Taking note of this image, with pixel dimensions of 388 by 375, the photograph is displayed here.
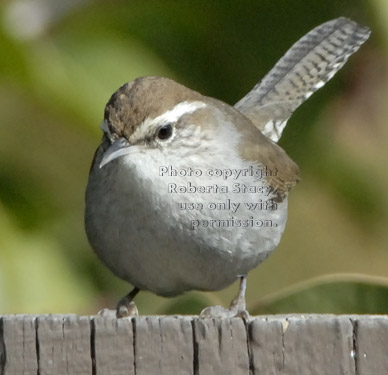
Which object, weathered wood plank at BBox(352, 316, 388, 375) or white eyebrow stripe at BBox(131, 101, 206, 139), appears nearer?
weathered wood plank at BBox(352, 316, 388, 375)

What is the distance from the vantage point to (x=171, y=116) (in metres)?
3.95

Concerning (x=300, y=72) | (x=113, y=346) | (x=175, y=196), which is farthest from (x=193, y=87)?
(x=113, y=346)

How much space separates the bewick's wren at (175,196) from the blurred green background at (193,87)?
1475 mm

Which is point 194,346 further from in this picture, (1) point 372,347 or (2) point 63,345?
(1) point 372,347

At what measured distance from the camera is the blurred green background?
18.6 ft

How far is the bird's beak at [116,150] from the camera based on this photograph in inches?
145

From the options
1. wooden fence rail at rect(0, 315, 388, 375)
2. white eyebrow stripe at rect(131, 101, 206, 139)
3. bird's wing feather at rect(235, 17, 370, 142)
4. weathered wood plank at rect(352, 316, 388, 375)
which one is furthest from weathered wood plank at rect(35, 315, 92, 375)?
bird's wing feather at rect(235, 17, 370, 142)

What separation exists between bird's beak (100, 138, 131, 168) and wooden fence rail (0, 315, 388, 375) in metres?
0.92

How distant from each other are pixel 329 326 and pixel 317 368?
117 mm

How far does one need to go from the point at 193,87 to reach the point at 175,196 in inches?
85.0

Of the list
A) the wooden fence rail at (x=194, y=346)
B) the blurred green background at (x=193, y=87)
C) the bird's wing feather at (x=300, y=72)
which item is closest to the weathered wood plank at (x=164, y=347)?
the wooden fence rail at (x=194, y=346)

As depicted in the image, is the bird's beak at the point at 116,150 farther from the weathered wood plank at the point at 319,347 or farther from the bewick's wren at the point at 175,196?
the weathered wood plank at the point at 319,347

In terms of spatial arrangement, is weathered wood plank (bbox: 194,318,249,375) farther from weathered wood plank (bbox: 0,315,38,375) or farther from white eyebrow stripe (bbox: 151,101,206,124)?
white eyebrow stripe (bbox: 151,101,206,124)

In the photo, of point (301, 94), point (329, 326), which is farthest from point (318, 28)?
point (329, 326)
